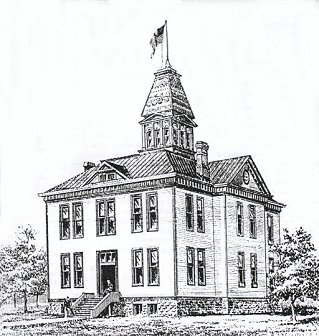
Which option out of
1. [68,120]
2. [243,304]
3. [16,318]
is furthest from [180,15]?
[243,304]

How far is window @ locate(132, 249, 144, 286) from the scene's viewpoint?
1041cm

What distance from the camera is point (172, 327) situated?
7980mm

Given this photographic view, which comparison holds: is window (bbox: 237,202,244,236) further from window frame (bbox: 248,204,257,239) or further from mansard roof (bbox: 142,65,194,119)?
mansard roof (bbox: 142,65,194,119)

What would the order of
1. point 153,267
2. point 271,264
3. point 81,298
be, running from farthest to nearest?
point 271,264, point 153,267, point 81,298

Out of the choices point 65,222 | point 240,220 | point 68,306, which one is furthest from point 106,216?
point 240,220

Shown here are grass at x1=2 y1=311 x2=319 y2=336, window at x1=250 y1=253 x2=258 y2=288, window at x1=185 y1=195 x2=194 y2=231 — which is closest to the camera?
grass at x1=2 y1=311 x2=319 y2=336

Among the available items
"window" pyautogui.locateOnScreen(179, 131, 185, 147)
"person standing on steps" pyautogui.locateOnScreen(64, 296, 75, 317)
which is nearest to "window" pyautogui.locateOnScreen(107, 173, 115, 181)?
"window" pyautogui.locateOnScreen(179, 131, 185, 147)

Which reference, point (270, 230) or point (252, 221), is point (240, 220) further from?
point (270, 230)

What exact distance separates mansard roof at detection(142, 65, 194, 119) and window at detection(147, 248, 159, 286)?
171 centimetres

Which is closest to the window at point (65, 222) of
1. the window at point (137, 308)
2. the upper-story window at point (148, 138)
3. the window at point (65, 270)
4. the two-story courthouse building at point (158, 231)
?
the two-story courthouse building at point (158, 231)

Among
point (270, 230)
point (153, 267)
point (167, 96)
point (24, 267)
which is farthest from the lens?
point (270, 230)

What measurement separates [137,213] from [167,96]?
5.19 feet

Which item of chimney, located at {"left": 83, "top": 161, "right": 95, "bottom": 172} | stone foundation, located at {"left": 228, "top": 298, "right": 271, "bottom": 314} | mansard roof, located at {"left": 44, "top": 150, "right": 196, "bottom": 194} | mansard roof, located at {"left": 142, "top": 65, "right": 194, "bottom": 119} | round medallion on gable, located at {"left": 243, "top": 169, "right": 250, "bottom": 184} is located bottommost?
stone foundation, located at {"left": 228, "top": 298, "right": 271, "bottom": 314}

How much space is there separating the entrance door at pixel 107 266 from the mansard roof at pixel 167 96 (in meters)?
1.94
